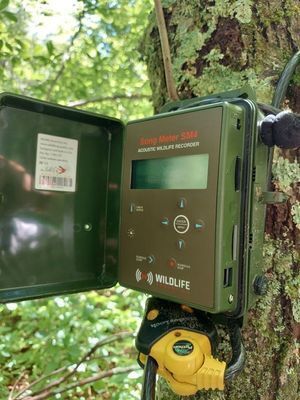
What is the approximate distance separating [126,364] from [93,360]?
0.21 meters

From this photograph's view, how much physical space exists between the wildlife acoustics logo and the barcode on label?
355mm

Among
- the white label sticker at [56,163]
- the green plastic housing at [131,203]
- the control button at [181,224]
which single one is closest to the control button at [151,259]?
the green plastic housing at [131,203]

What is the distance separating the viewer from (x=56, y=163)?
114cm

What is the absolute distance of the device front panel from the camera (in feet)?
2.70

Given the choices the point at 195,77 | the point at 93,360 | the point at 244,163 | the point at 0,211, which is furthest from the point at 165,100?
the point at 93,360

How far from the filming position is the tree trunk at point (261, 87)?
3.15 ft

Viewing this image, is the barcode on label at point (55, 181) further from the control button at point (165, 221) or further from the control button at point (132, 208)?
the control button at point (165, 221)

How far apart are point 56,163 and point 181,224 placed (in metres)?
0.45

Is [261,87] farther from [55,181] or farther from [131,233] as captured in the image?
[55,181]

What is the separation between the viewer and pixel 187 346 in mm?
856

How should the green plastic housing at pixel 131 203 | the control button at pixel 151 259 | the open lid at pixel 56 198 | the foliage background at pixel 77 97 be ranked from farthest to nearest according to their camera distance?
the foliage background at pixel 77 97
the open lid at pixel 56 198
the control button at pixel 151 259
the green plastic housing at pixel 131 203

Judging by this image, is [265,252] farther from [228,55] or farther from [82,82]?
[82,82]

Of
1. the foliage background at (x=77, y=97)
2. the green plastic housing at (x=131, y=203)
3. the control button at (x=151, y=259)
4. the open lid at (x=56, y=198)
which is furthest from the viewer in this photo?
the foliage background at (x=77, y=97)

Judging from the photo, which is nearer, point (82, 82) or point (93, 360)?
point (93, 360)
